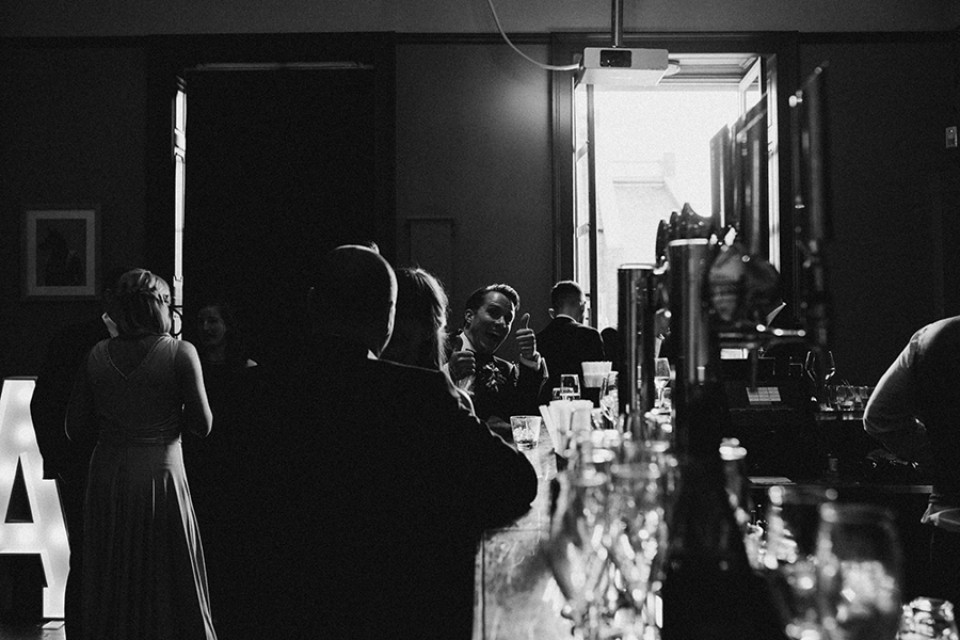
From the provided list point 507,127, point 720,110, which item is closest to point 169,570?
point 507,127

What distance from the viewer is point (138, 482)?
119 inches

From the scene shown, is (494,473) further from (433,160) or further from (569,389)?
(433,160)

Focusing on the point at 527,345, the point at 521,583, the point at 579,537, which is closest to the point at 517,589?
the point at 521,583

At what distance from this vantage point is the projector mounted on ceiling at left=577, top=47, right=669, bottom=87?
483cm

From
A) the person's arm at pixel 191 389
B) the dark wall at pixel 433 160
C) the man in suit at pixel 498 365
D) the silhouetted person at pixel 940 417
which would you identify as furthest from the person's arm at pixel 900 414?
the dark wall at pixel 433 160

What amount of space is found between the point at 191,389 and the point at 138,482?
37 centimetres

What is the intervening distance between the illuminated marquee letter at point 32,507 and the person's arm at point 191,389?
1352 mm

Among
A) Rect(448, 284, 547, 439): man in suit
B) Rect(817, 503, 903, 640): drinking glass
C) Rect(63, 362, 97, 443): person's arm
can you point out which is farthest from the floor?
Rect(817, 503, 903, 640): drinking glass

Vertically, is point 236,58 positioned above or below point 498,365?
above

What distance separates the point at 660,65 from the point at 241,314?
12.8 feet

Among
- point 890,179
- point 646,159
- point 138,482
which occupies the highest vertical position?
point 646,159

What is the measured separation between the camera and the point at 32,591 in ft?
13.4

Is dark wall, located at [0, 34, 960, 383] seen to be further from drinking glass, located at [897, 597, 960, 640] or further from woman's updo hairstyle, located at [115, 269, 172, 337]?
drinking glass, located at [897, 597, 960, 640]

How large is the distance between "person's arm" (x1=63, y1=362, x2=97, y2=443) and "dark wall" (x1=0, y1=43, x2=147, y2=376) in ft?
8.93
